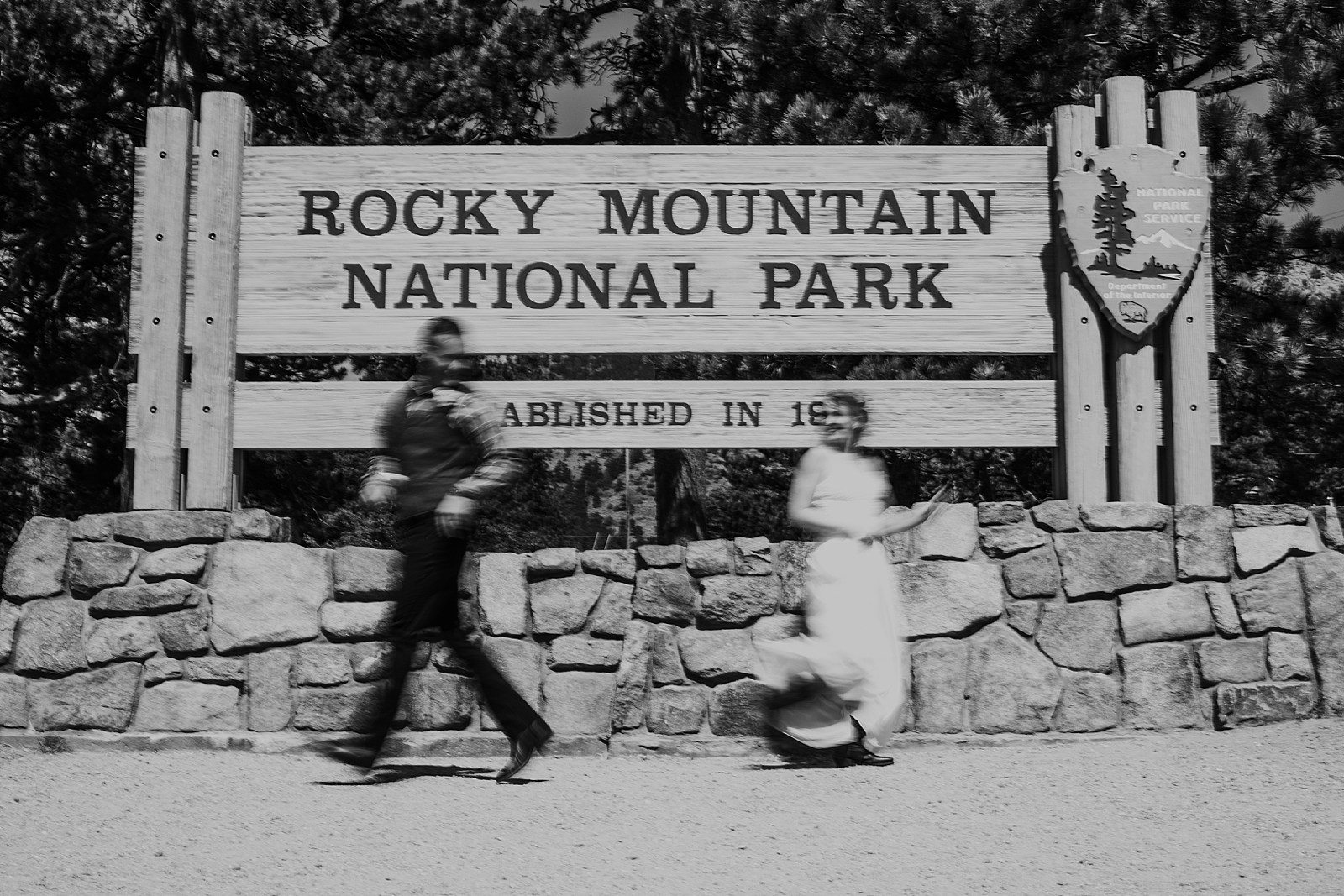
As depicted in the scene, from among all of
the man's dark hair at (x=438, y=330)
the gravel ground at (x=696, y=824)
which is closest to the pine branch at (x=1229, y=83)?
the gravel ground at (x=696, y=824)

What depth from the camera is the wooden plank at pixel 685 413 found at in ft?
18.4

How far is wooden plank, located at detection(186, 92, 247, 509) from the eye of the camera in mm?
5566

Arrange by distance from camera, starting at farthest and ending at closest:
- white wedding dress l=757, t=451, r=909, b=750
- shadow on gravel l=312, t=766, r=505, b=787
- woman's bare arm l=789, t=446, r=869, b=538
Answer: woman's bare arm l=789, t=446, r=869, b=538 < white wedding dress l=757, t=451, r=909, b=750 < shadow on gravel l=312, t=766, r=505, b=787

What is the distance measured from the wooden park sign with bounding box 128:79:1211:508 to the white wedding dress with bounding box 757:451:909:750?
2.78 feet

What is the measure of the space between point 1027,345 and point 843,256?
2.99ft

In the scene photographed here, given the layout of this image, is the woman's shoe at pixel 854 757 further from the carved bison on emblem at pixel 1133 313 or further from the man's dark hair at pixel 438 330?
the carved bison on emblem at pixel 1133 313

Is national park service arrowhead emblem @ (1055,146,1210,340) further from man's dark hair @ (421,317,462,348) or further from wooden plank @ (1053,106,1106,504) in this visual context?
man's dark hair @ (421,317,462,348)

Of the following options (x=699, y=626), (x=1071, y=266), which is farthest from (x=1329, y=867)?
(x=1071, y=266)

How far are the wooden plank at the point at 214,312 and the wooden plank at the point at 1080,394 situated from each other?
3.64 meters

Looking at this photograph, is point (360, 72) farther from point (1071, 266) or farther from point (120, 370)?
point (1071, 266)

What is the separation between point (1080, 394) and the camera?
569 cm

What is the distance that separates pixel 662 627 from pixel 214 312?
2.37 metres

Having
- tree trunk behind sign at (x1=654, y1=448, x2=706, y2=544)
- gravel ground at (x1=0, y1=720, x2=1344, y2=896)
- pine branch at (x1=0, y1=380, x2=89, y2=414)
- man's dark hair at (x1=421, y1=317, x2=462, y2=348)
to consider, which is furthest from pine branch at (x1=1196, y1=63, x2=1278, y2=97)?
pine branch at (x1=0, y1=380, x2=89, y2=414)

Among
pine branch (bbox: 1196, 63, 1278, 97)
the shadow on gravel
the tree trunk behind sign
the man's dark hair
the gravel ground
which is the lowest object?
the gravel ground
